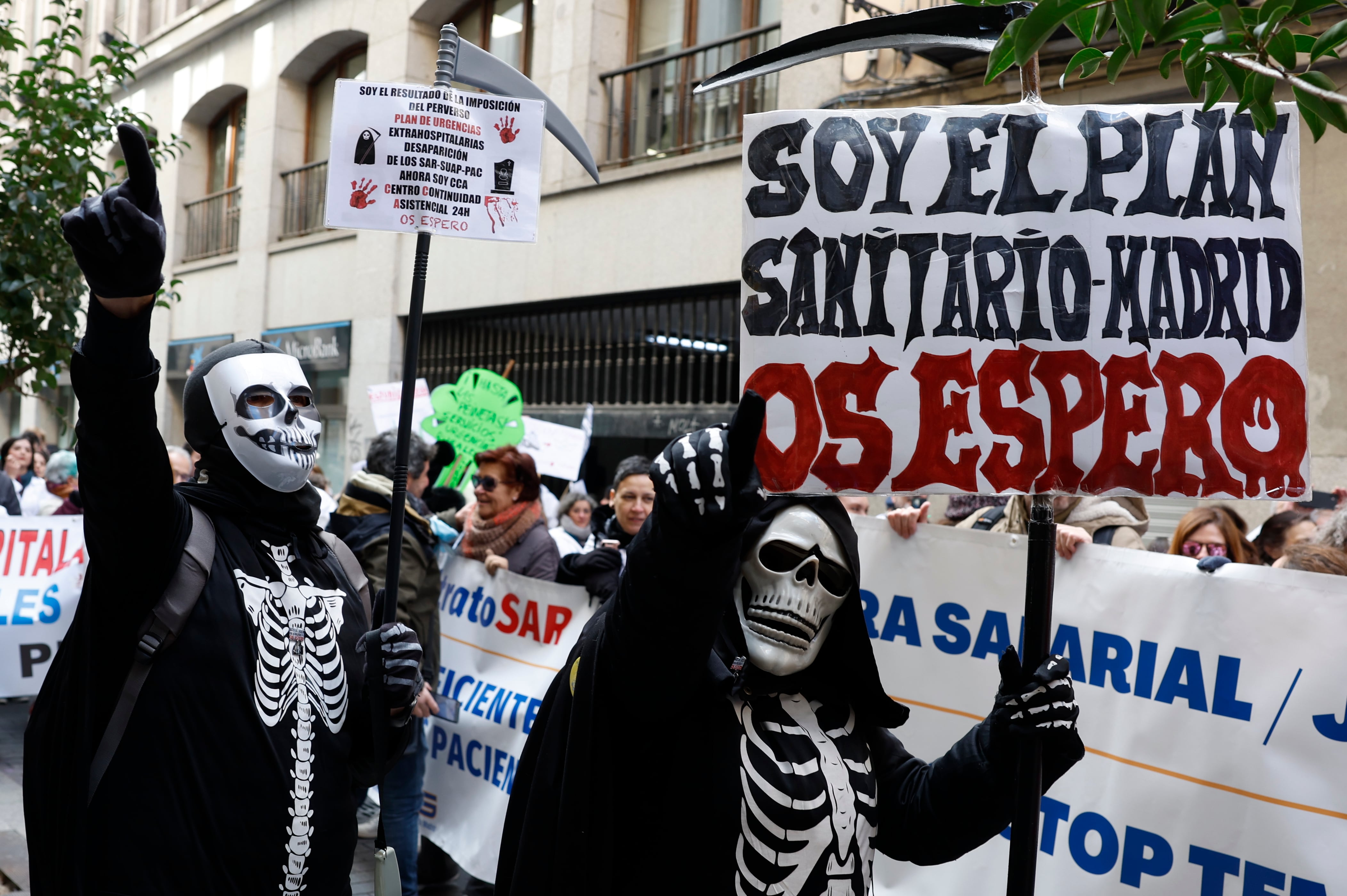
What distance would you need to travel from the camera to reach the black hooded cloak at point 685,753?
1.90 m

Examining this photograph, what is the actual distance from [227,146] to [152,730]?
18.6m

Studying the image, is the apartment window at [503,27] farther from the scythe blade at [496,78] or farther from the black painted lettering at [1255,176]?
the black painted lettering at [1255,176]

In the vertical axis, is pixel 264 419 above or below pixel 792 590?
above

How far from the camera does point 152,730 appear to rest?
2389mm

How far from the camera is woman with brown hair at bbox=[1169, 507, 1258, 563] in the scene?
15.2 feet

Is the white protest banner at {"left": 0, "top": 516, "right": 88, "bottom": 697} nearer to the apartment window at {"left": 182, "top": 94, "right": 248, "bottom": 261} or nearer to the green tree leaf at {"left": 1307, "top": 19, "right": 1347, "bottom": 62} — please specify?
the green tree leaf at {"left": 1307, "top": 19, "right": 1347, "bottom": 62}

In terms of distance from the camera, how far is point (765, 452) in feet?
7.76

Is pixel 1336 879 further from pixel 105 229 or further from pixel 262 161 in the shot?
pixel 262 161

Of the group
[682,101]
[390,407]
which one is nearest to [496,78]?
[390,407]

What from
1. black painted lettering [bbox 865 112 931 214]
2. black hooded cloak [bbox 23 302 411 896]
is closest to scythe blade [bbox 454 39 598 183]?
black painted lettering [bbox 865 112 931 214]

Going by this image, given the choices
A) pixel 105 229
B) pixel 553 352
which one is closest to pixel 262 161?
pixel 553 352

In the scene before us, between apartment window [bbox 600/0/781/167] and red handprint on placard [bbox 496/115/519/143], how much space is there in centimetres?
759

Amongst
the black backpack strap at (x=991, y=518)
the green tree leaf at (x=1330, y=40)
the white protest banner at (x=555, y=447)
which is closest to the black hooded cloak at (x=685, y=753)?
the green tree leaf at (x=1330, y=40)

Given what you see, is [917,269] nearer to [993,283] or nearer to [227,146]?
[993,283]
